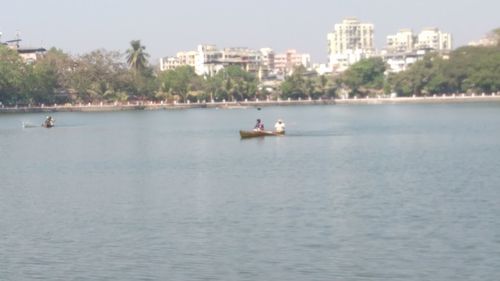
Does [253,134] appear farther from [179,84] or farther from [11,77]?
[179,84]

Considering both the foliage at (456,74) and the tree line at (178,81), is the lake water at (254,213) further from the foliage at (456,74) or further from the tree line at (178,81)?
the foliage at (456,74)

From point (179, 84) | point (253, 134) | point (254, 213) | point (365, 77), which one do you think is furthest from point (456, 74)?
point (254, 213)

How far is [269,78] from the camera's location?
186 metres

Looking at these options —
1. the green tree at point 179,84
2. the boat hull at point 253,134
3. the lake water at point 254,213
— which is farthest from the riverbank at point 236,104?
the lake water at point 254,213

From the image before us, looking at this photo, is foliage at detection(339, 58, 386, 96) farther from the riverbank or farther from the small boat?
the small boat

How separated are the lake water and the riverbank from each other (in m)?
62.6

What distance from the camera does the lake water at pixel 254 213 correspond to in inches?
758

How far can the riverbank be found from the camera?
Answer: 110 m

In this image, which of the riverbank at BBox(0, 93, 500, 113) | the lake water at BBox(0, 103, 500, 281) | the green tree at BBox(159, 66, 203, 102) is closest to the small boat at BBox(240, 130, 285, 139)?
the lake water at BBox(0, 103, 500, 281)

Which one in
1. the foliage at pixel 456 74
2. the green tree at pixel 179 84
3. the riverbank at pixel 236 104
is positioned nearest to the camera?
the riverbank at pixel 236 104

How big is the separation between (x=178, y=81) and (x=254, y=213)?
97.7 m

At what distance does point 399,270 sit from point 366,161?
20.5m

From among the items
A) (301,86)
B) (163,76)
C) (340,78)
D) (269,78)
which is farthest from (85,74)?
(269,78)

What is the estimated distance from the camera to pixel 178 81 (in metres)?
122
